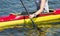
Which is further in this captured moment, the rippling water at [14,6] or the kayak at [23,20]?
the rippling water at [14,6]

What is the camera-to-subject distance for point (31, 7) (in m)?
11.5

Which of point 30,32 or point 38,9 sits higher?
point 38,9

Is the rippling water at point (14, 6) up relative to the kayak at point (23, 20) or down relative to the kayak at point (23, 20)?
down

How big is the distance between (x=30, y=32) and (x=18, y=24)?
1.22 ft

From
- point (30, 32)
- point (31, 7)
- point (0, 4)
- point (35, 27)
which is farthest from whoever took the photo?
point (0, 4)

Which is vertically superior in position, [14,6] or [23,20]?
[23,20]

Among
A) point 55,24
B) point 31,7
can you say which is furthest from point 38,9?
point 31,7

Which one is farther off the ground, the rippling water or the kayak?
the kayak

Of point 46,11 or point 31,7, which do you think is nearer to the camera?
point 46,11

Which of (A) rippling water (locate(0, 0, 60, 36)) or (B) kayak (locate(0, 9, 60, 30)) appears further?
(A) rippling water (locate(0, 0, 60, 36))

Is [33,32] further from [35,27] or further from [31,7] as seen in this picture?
[31,7]

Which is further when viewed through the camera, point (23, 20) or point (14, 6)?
point (14, 6)

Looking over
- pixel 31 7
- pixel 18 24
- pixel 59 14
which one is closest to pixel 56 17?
pixel 59 14

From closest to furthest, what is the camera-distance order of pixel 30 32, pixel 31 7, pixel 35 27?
pixel 35 27 → pixel 30 32 → pixel 31 7
